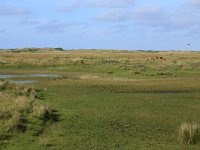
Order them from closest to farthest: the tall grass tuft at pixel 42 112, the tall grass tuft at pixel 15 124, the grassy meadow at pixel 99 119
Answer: the grassy meadow at pixel 99 119 < the tall grass tuft at pixel 15 124 < the tall grass tuft at pixel 42 112

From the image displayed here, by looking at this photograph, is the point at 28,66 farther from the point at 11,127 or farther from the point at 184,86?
the point at 11,127

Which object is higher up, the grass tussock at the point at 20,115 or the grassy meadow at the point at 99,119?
the grass tussock at the point at 20,115

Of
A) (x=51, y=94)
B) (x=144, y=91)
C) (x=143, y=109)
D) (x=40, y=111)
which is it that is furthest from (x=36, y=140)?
(x=144, y=91)

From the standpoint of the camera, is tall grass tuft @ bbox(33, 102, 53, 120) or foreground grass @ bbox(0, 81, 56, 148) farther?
tall grass tuft @ bbox(33, 102, 53, 120)

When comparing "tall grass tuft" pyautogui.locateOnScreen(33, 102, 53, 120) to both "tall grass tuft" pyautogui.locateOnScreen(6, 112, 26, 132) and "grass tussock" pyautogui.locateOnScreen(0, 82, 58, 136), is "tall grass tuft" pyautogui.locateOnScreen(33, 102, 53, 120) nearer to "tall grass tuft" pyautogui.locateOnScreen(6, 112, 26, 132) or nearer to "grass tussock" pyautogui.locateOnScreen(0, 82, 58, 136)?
"grass tussock" pyautogui.locateOnScreen(0, 82, 58, 136)

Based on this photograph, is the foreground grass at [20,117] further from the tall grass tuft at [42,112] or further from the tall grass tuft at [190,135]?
the tall grass tuft at [190,135]

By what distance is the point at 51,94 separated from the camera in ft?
102

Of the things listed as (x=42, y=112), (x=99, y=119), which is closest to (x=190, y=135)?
(x=99, y=119)

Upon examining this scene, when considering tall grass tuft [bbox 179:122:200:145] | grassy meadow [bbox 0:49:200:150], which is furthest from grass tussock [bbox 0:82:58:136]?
tall grass tuft [bbox 179:122:200:145]

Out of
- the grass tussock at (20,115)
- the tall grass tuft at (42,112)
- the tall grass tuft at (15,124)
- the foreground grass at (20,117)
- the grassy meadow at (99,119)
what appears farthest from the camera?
the tall grass tuft at (42,112)

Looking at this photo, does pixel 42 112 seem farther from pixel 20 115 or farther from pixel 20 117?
pixel 20 117

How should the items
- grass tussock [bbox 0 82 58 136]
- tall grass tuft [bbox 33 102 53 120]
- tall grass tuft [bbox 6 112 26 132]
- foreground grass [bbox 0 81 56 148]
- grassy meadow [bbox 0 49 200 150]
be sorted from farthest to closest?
tall grass tuft [bbox 33 102 53 120] < grass tussock [bbox 0 82 58 136] < tall grass tuft [bbox 6 112 26 132] < foreground grass [bbox 0 81 56 148] < grassy meadow [bbox 0 49 200 150]

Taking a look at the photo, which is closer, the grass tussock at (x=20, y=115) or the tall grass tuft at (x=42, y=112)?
the grass tussock at (x=20, y=115)

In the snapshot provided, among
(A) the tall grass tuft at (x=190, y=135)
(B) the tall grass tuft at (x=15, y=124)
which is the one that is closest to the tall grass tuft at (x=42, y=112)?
(B) the tall grass tuft at (x=15, y=124)
